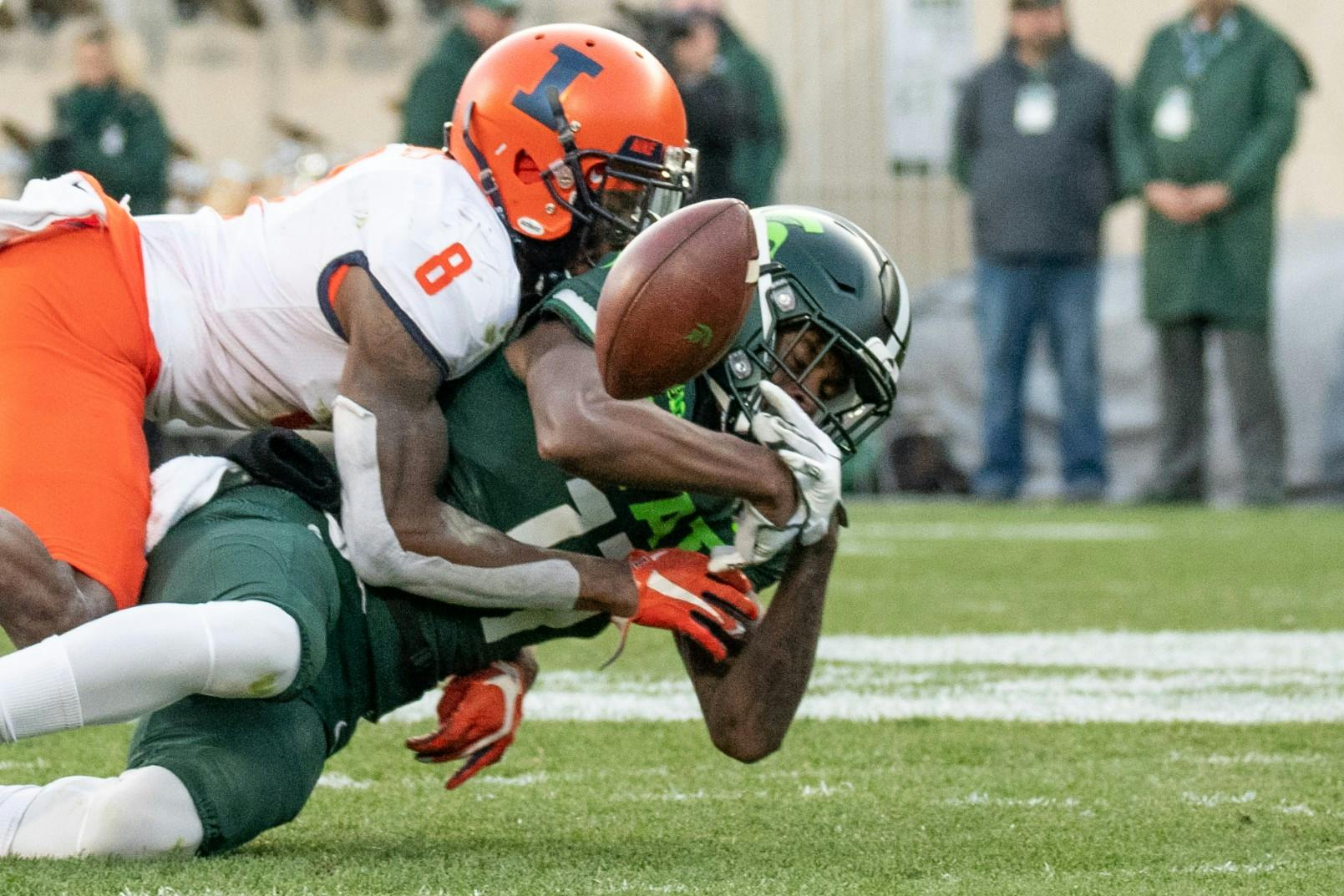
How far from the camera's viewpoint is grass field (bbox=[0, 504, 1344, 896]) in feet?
8.05

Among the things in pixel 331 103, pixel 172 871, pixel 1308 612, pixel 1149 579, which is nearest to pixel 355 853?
pixel 172 871

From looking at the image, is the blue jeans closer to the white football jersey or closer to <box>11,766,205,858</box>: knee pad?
the white football jersey

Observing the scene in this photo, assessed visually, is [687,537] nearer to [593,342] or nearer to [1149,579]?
[593,342]

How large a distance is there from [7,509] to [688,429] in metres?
0.78

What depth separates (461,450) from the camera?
280 cm

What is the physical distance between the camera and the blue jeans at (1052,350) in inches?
332

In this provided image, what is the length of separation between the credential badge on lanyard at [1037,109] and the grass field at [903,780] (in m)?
3.46

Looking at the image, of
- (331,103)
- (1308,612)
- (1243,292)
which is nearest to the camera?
(1308,612)

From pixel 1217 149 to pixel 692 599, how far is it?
597cm

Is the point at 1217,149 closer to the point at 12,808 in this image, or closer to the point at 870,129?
the point at 870,129

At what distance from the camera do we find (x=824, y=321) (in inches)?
110

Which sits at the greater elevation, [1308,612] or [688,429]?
[688,429]

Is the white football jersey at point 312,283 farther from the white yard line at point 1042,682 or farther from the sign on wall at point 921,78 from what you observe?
the sign on wall at point 921,78

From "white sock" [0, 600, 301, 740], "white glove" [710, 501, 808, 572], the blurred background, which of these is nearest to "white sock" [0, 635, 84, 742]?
"white sock" [0, 600, 301, 740]
